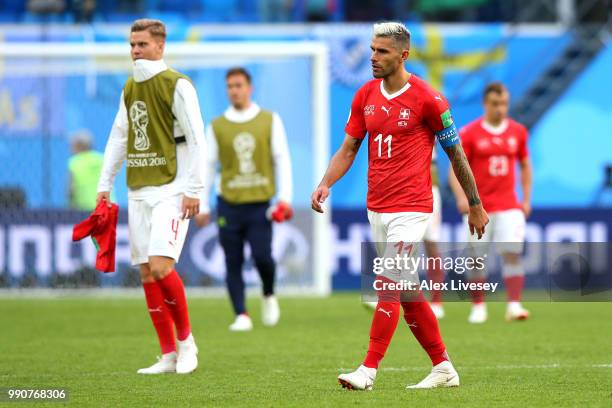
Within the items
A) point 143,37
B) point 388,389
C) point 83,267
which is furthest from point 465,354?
point 83,267

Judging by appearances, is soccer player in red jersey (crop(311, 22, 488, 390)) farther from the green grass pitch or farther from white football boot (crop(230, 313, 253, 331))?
white football boot (crop(230, 313, 253, 331))

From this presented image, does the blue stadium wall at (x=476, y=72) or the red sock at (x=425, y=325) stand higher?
the blue stadium wall at (x=476, y=72)

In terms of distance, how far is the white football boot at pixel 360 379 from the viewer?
7.18 metres

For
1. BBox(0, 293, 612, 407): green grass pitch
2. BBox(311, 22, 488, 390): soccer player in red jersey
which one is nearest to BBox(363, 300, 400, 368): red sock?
BBox(311, 22, 488, 390): soccer player in red jersey

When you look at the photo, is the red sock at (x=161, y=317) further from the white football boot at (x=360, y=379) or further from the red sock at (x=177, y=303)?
the white football boot at (x=360, y=379)

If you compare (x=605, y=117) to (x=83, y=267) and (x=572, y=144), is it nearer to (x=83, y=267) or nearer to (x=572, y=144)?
(x=572, y=144)

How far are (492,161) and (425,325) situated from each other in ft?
18.5

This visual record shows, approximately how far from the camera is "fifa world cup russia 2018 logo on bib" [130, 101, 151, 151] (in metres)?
8.55

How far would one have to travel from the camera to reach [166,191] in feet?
27.8

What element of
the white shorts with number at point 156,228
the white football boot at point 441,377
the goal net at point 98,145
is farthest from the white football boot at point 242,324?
the white football boot at point 441,377

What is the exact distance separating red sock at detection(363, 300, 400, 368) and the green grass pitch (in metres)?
0.21

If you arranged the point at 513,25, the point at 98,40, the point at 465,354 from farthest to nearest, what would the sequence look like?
the point at 513,25 < the point at 98,40 < the point at 465,354

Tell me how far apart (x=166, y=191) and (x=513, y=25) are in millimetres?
16742

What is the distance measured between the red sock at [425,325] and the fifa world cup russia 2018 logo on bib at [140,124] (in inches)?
89.9
